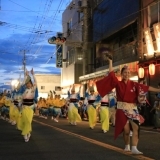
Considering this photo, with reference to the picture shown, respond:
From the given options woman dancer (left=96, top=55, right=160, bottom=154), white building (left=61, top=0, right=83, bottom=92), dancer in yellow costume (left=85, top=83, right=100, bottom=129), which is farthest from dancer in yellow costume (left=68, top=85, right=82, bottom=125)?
white building (left=61, top=0, right=83, bottom=92)

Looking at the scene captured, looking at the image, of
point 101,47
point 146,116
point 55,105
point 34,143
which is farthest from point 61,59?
point 34,143

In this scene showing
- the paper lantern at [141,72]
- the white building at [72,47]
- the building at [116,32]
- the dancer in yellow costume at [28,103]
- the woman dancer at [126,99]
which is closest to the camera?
the woman dancer at [126,99]

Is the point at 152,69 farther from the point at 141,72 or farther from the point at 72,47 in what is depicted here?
the point at 72,47

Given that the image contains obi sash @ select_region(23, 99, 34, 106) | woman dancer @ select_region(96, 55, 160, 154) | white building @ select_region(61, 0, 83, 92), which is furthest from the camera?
white building @ select_region(61, 0, 83, 92)

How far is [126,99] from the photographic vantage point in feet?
26.7

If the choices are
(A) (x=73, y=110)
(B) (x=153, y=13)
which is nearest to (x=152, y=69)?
(B) (x=153, y=13)

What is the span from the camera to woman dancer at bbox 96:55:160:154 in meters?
8.12

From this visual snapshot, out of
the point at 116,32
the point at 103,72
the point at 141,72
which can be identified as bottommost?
the point at 141,72

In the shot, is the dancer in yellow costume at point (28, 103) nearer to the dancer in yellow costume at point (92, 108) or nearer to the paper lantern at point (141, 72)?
the dancer in yellow costume at point (92, 108)

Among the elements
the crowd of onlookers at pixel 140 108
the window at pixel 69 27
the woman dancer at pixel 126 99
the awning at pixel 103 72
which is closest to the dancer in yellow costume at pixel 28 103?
the crowd of onlookers at pixel 140 108

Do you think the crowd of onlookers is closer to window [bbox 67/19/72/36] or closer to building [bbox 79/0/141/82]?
building [bbox 79/0/141/82]

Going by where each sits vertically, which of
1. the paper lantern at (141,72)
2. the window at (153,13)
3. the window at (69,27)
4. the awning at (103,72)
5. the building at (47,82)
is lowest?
the paper lantern at (141,72)

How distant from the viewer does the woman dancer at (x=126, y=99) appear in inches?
320

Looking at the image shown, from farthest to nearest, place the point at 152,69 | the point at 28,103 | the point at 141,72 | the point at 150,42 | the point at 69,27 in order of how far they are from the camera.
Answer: the point at 69,27 < the point at 141,72 < the point at 150,42 < the point at 152,69 < the point at 28,103
